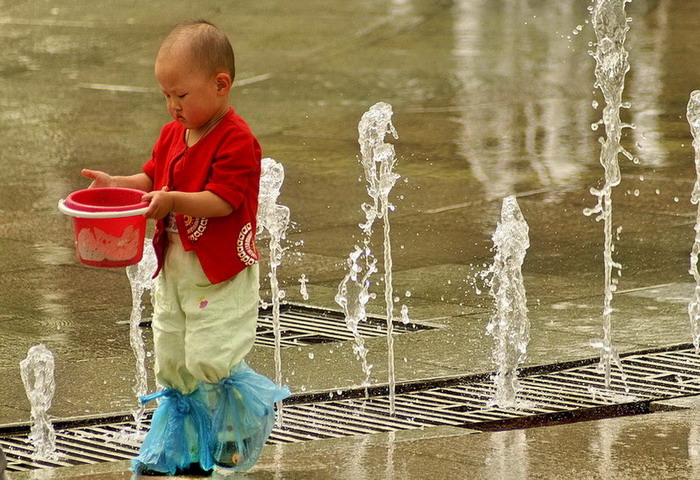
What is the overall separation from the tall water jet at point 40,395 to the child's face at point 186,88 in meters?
1.33

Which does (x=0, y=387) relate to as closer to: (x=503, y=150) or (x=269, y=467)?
(x=269, y=467)

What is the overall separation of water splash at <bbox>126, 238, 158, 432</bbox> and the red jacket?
3.06 ft

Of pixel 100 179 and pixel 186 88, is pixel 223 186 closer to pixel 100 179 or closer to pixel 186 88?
pixel 186 88

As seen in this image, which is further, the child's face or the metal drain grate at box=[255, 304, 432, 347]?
the metal drain grate at box=[255, 304, 432, 347]

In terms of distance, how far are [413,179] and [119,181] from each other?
5.13 m

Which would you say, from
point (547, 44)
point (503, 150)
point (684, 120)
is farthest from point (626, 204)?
point (547, 44)

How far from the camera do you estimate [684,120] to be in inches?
434

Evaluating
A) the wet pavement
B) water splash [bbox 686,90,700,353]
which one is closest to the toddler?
the wet pavement

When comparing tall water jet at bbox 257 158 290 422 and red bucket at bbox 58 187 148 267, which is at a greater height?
tall water jet at bbox 257 158 290 422

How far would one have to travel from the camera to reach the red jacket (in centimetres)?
413

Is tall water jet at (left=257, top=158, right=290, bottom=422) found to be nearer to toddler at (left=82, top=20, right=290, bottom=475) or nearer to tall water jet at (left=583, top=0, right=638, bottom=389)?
toddler at (left=82, top=20, right=290, bottom=475)

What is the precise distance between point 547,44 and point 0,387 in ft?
34.2

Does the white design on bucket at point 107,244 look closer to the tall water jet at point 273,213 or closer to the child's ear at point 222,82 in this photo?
the child's ear at point 222,82

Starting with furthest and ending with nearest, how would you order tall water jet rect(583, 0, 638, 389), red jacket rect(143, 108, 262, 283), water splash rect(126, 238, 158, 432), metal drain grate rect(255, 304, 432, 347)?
metal drain grate rect(255, 304, 432, 347)
tall water jet rect(583, 0, 638, 389)
water splash rect(126, 238, 158, 432)
red jacket rect(143, 108, 262, 283)
